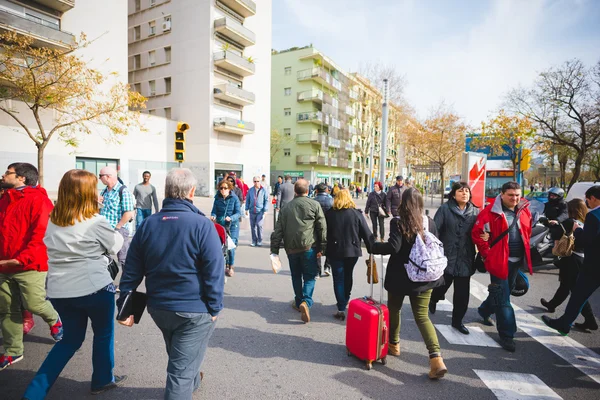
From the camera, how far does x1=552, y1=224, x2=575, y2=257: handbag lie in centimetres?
448

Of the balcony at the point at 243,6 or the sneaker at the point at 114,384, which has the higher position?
the balcony at the point at 243,6

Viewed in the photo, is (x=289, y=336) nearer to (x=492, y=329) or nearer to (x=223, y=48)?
(x=492, y=329)

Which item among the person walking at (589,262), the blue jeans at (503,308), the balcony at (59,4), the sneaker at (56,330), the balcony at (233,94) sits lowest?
the sneaker at (56,330)

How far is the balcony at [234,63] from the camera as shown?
101 feet

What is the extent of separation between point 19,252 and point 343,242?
3568 millimetres

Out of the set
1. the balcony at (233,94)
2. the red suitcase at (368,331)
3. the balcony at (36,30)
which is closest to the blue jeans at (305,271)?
the red suitcase at (368,331)

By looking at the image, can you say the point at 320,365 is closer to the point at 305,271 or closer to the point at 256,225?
the point at 305,271

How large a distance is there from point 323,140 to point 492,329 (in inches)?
1840

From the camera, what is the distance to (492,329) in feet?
14.6

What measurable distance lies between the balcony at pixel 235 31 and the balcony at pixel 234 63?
2.17m

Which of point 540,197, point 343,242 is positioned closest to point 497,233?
point 343,242

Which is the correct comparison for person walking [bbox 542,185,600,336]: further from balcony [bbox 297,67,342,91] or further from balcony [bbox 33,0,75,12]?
balcony [bbox 297,67,342,91]

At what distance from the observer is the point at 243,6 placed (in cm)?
3316

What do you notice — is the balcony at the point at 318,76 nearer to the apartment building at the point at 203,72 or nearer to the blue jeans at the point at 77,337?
the apartment building at the point at 203,72
